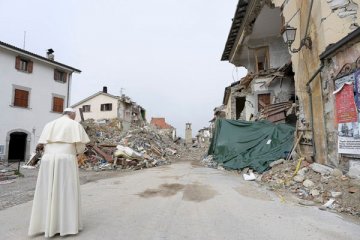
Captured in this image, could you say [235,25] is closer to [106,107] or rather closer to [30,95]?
[30,95]

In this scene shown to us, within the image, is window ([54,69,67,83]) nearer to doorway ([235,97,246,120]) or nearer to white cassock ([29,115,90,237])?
doorway ([235,97,246,120])

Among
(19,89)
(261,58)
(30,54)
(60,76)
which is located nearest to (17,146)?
(19,89)

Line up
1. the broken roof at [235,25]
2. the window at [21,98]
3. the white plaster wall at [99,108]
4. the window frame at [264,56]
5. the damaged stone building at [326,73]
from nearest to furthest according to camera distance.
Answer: the damaged stone building at [326,73] < the broken roof at [235,25] < the window frame at [264,56] < the window at [21,98] < the white plaster wall at [99,108]

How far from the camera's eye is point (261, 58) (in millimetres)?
17484

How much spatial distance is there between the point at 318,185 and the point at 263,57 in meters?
12.9

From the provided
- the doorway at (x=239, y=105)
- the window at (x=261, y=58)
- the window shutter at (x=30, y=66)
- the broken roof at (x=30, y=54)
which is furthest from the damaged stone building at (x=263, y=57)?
the window shutter at (x=30, y=66)

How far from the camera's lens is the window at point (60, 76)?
23769 mm

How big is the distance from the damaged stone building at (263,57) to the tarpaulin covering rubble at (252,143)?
173 cm

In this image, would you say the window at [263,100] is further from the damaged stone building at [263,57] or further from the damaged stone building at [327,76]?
the damaged stone building at [327,76]

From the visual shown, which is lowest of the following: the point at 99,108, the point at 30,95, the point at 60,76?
the point at 30,95

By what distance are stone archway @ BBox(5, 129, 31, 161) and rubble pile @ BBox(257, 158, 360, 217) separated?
64.2 ft

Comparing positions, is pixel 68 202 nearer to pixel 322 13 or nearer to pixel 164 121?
pixel 322 13

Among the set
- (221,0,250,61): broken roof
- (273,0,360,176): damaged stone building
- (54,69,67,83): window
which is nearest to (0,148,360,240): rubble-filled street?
(273,0,360,176): damaged stone building

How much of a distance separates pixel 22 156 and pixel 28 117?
3280 millimetres
